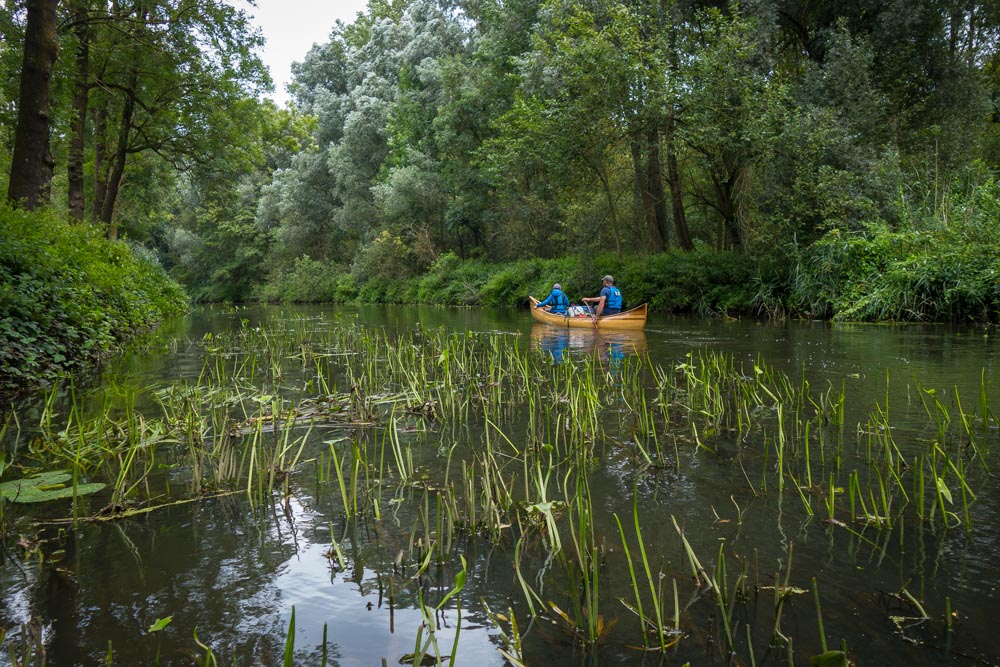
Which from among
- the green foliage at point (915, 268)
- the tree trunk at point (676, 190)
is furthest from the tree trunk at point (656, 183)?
the green foliage at point (915, 268)

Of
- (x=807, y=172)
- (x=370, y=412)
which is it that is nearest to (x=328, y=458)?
(x=370, y=412)

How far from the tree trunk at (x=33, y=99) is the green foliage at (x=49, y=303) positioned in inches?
23.4

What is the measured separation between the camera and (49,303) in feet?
29.6

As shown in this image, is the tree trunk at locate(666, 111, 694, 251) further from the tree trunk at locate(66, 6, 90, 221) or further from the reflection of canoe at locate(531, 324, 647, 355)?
the tree trunk at locate(66, 6, 90, 221)

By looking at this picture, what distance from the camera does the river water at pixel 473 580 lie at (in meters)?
2.49

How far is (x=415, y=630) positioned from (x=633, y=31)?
2341 centimetres

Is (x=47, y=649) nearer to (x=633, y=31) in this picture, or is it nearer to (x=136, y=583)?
(x=136, y=583)

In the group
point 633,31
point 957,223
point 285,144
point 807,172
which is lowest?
point 957,223

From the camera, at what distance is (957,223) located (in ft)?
54.9

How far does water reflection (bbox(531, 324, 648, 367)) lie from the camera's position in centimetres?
1140

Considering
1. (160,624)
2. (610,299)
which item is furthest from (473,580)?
(610,299)

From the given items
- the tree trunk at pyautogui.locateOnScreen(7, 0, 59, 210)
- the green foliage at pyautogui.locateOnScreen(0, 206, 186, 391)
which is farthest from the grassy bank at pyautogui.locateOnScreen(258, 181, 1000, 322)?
the tree trunk at pyautogui.locateOnScreen(7, 0, 59, 210)

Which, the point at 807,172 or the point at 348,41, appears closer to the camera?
the point at 807,172

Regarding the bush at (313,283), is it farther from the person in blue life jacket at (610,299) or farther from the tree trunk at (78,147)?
the person in blue life jacket at (610,299)
